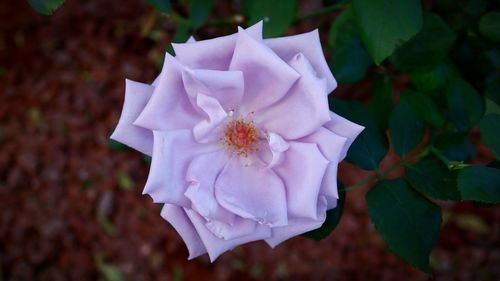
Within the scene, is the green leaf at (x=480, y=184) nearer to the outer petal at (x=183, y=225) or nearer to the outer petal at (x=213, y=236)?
the outer petal at (x=213, y=236)

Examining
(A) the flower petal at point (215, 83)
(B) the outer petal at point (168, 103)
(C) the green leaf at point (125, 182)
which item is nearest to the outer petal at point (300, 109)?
(A) the flower petal at point (215, 83)

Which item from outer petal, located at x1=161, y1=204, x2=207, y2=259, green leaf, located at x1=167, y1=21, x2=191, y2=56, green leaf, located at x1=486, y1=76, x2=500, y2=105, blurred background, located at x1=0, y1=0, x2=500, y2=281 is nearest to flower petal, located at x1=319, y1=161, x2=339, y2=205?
outer petal, located at x1=161, y1=204, x2=207, y2=259

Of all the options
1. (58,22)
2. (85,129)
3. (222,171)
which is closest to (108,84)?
(85,129)

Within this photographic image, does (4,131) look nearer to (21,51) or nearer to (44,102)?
(44,102)

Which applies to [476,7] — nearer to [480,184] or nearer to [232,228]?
[480,184]

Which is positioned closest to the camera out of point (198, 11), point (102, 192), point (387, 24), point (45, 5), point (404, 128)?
point (45, 5)

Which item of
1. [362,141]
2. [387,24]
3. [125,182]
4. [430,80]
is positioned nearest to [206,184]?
[362,141]

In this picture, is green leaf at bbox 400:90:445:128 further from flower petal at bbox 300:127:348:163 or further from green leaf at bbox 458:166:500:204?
flower petal at bbox 300:127:348:163
